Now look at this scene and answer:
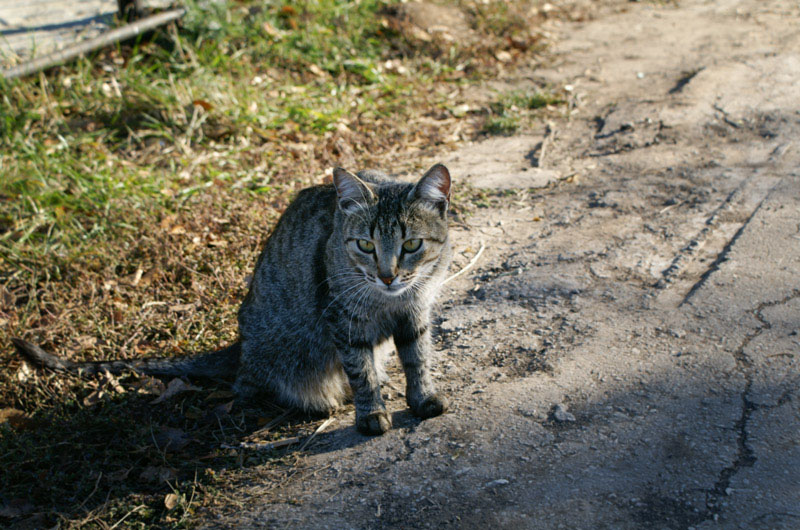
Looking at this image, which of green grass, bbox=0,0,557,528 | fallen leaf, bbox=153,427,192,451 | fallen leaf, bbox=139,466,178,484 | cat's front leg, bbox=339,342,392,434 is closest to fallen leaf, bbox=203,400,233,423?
green grass, bbox=0,0,557,528

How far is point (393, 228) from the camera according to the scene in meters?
2.96

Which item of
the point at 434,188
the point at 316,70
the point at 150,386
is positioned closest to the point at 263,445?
the point at 150,386

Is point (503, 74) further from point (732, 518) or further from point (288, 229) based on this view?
point (732, 518)

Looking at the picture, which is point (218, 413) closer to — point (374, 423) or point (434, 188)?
point (374, 423)

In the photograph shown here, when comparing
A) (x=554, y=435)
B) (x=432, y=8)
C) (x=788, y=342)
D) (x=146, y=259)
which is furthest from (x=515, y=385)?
(x=432, y=8)

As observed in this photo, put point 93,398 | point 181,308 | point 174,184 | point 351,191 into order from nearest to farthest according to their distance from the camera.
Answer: point 351,191, point 93,398, point 181,308, point 174,184

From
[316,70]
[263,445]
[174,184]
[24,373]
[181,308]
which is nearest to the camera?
[263,445]

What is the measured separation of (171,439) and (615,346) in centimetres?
235

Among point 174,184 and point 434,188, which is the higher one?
point 434,188

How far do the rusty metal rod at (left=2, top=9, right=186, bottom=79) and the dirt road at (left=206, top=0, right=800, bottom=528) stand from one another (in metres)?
3.66

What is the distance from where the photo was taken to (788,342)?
3256mm

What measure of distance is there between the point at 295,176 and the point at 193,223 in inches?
41.0

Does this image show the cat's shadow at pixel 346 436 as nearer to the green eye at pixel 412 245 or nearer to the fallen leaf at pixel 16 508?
the green eye at pixel 412 245

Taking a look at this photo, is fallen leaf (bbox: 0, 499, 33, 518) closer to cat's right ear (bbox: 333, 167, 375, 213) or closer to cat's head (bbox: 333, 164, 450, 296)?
cat's head (bbox: 333, 164, 450, 296)
